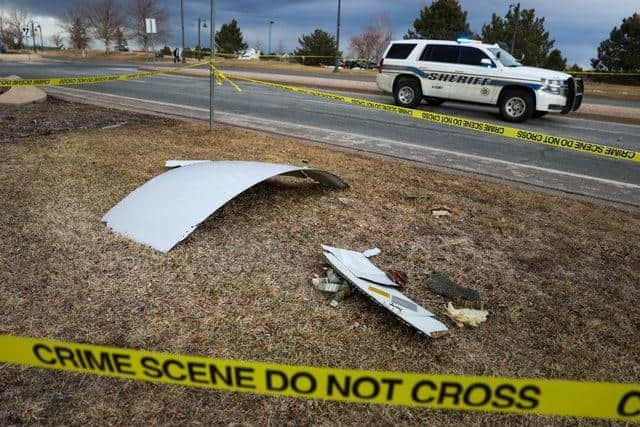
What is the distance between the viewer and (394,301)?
3.20 meters

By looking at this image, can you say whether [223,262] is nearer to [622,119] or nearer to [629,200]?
[629,200]

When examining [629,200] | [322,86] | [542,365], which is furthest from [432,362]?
[322,86]

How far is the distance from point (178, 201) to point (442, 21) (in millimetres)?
43409

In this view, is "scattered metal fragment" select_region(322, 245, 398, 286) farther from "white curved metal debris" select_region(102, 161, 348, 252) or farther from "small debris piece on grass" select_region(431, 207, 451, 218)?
"small debris piece on grass" select_region(431, 207, 451, 218)

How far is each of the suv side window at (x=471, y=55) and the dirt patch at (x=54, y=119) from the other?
8349 millimetres

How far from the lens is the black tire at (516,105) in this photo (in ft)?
40.9

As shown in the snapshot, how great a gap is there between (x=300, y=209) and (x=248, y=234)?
2.59 feet

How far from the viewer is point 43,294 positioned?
10.8 ft

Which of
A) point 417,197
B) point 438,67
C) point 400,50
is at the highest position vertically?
point 400,50

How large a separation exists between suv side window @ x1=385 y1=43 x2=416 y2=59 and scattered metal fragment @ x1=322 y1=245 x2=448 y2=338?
39.6 ft

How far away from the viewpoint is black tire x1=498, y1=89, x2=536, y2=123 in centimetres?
1248

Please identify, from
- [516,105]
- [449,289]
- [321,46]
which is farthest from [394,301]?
[321,46]

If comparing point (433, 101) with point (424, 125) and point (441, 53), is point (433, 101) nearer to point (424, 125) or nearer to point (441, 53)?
point (441, 53)

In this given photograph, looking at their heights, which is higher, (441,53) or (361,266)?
(441,53)
